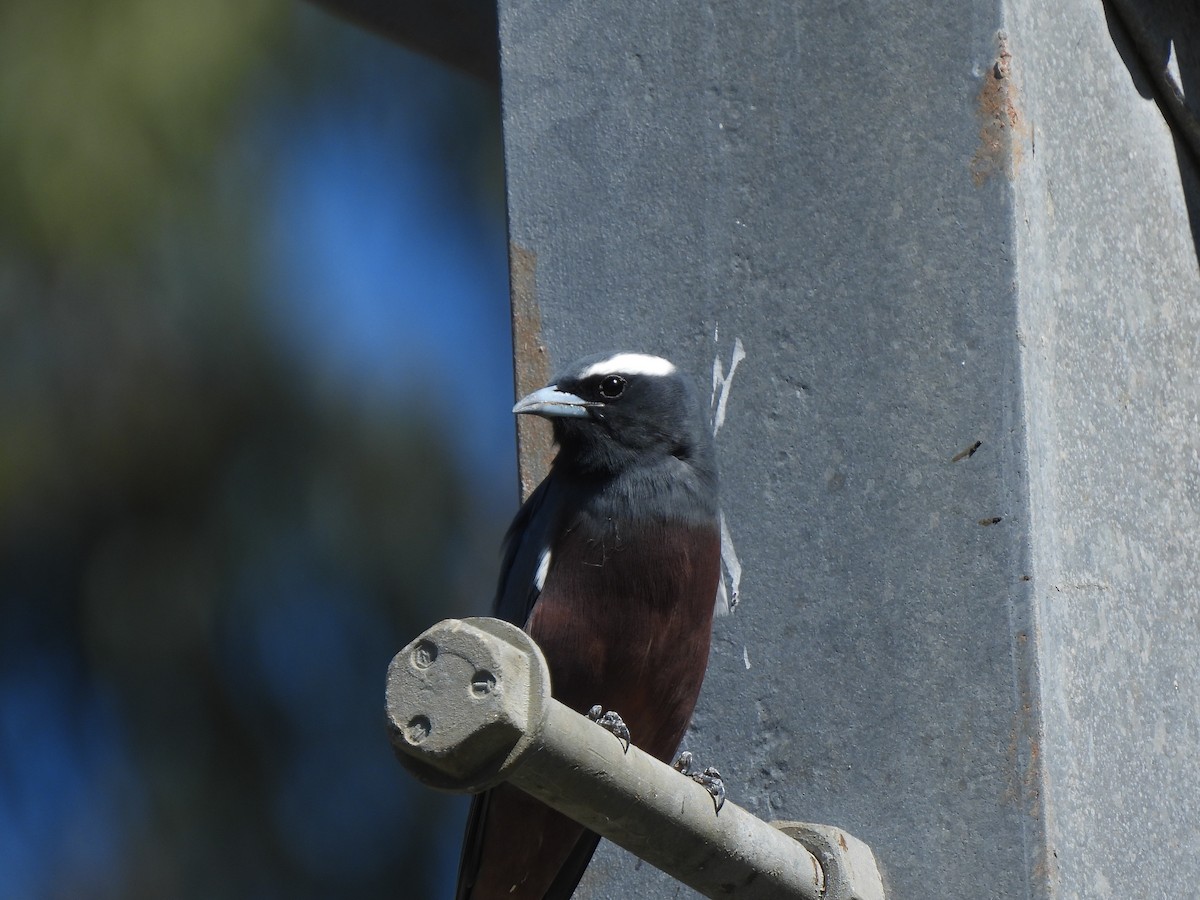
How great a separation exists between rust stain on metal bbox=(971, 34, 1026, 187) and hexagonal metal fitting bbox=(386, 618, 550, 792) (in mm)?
1606

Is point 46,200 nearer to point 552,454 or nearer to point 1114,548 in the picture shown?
point 552,454

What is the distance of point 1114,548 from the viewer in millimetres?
3230

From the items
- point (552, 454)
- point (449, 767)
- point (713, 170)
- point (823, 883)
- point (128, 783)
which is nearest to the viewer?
point (449, 767)

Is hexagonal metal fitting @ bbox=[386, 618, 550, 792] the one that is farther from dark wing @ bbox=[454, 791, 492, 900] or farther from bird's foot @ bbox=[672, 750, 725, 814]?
dark wing @ bbox=[454, 791, 492, 900]

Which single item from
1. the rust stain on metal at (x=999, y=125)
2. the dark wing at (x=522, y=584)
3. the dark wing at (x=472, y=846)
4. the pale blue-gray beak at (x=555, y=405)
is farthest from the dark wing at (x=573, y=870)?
the rust stain on metal at (x=999, y=125)

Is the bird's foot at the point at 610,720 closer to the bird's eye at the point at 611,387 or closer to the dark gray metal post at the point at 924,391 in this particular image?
the dark gray metal post at the point at 924,391

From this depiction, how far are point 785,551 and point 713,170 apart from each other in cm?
89

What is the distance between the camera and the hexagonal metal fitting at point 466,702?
2.00 m

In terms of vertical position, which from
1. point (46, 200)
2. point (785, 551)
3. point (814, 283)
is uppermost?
point (814, 283)

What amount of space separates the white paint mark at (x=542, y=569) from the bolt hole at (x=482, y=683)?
131 centimetres

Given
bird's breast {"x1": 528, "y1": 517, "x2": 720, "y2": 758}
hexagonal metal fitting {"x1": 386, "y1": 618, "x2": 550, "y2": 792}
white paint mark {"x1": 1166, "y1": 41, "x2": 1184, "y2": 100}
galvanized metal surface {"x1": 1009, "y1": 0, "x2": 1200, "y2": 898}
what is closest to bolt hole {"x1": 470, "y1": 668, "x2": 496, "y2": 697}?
hexagonal metal fitting {"x1": 386, "y1": 618, "x2": 550, "y2": 792}

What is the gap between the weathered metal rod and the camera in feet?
6.61

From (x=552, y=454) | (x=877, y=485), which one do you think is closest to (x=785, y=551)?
(x=877, y=485)

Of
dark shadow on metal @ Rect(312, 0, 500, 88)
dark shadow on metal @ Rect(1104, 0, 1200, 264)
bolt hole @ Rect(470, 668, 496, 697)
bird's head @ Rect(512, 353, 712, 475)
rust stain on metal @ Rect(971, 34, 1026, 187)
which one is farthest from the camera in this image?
dark shadow on metal @ Rect(312, 0, 500, 88)
